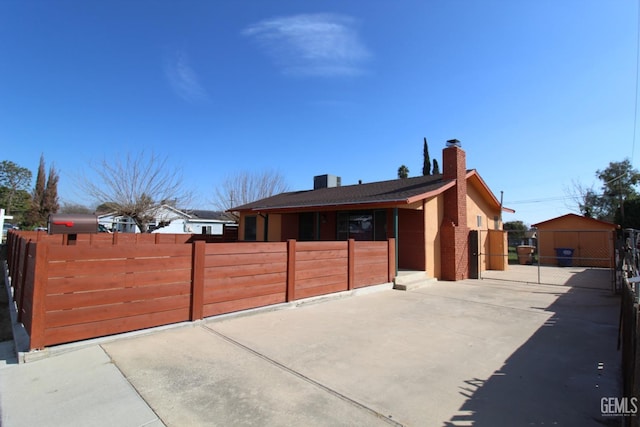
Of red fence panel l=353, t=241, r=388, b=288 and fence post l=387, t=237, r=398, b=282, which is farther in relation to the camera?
fence post l=387, t=237, r=398, b=282

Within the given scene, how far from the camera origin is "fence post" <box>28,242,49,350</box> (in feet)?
13.3

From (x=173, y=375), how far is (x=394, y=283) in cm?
743

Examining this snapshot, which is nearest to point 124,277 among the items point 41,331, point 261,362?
point 41,331

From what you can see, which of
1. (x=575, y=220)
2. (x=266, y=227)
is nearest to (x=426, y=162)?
(x=575, y=220)

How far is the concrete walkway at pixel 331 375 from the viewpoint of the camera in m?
2.97

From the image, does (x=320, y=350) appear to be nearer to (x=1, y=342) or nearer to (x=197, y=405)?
(x=197, y=405)

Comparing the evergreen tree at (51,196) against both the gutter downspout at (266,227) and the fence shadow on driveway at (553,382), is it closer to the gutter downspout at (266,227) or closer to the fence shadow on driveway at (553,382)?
the gutter downspout at (266,227)

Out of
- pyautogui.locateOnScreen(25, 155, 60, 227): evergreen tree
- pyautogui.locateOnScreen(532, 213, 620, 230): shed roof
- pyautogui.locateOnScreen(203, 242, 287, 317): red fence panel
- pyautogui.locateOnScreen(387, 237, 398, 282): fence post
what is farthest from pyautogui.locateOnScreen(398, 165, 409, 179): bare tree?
pyautogui.locateOnScreen(25, 155, 60, 227): evergreen tree

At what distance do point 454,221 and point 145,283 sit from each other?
418 inches

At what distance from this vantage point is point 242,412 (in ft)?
9.80

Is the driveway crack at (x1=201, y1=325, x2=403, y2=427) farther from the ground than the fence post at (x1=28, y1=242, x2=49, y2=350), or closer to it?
closer to it

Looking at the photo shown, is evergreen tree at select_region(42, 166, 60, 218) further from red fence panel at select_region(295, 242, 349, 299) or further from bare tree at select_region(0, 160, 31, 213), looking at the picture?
red fence panel at select_region(295, 242, 349, 299)

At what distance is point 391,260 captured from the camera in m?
10.2

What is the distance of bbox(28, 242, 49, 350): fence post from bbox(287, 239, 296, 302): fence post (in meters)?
4.06
